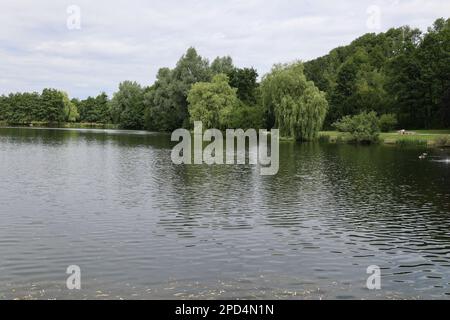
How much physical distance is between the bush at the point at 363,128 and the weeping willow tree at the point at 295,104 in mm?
6900

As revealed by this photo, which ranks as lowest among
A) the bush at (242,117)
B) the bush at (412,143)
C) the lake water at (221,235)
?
the lake water at (221,235)

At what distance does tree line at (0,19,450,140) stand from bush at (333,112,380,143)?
6.59 meters

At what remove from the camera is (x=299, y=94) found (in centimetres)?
7669

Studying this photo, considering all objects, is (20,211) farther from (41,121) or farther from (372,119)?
(41,121)

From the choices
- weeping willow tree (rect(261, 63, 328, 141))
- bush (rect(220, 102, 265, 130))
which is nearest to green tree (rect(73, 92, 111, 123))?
bush (rect(220, 102, 265, 130))

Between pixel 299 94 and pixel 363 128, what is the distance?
1197cm

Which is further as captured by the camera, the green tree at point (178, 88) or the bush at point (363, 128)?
the green tree at point (178, 88)

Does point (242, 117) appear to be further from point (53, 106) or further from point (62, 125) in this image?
point (62, 125)

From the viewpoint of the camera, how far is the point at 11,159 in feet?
143

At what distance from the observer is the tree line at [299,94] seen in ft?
251

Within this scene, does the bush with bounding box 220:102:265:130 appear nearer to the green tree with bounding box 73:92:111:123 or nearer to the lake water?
the lake water

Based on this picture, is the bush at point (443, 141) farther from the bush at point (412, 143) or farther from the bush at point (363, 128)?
the bush at point (363, 128)

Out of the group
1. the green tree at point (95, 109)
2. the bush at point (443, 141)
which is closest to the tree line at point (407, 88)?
the bush at point (443, 141)
